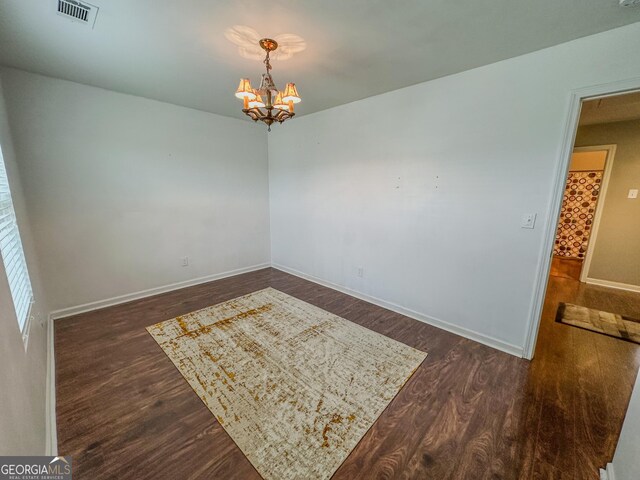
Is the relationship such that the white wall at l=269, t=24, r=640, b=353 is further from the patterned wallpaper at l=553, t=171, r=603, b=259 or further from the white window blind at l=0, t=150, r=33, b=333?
the patterned wallpaper at l=553, t=171, r=603, b=259

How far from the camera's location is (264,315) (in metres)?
2.92

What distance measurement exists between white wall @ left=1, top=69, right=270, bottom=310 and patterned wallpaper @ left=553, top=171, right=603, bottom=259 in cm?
664

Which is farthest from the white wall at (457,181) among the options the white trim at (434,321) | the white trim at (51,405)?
the white trim at (51,405)

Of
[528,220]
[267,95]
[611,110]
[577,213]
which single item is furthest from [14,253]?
[577,213]

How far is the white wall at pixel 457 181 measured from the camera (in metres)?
1.95

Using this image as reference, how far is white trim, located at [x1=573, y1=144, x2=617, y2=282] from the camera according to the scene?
372 centimetres

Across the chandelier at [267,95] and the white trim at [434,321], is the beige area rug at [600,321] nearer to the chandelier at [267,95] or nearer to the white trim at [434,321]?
the white trim at [434,321]

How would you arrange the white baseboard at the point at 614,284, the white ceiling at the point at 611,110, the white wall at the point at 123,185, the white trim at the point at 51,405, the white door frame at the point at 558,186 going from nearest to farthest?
the white trim at the point at 51,405 → the white door frame at the point at 558,186 → the white wall at the point at 123,185 → the white ceiling at the point at 611,110 → the white baseboard at the point at 614,284

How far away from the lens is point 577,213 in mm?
5367

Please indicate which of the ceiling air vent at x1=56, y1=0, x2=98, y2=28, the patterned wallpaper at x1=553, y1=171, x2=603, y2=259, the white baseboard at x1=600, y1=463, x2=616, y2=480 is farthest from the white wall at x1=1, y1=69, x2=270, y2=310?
the patterned wallpaper at x1=553, y1=171, x2=603, y2=259

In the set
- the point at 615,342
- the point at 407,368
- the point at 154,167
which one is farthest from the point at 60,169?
the point at 615,342

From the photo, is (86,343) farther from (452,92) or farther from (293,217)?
(452,92)

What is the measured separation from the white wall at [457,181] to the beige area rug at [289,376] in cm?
85

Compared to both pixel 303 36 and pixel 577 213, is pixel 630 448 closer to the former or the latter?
pixel 303 36
